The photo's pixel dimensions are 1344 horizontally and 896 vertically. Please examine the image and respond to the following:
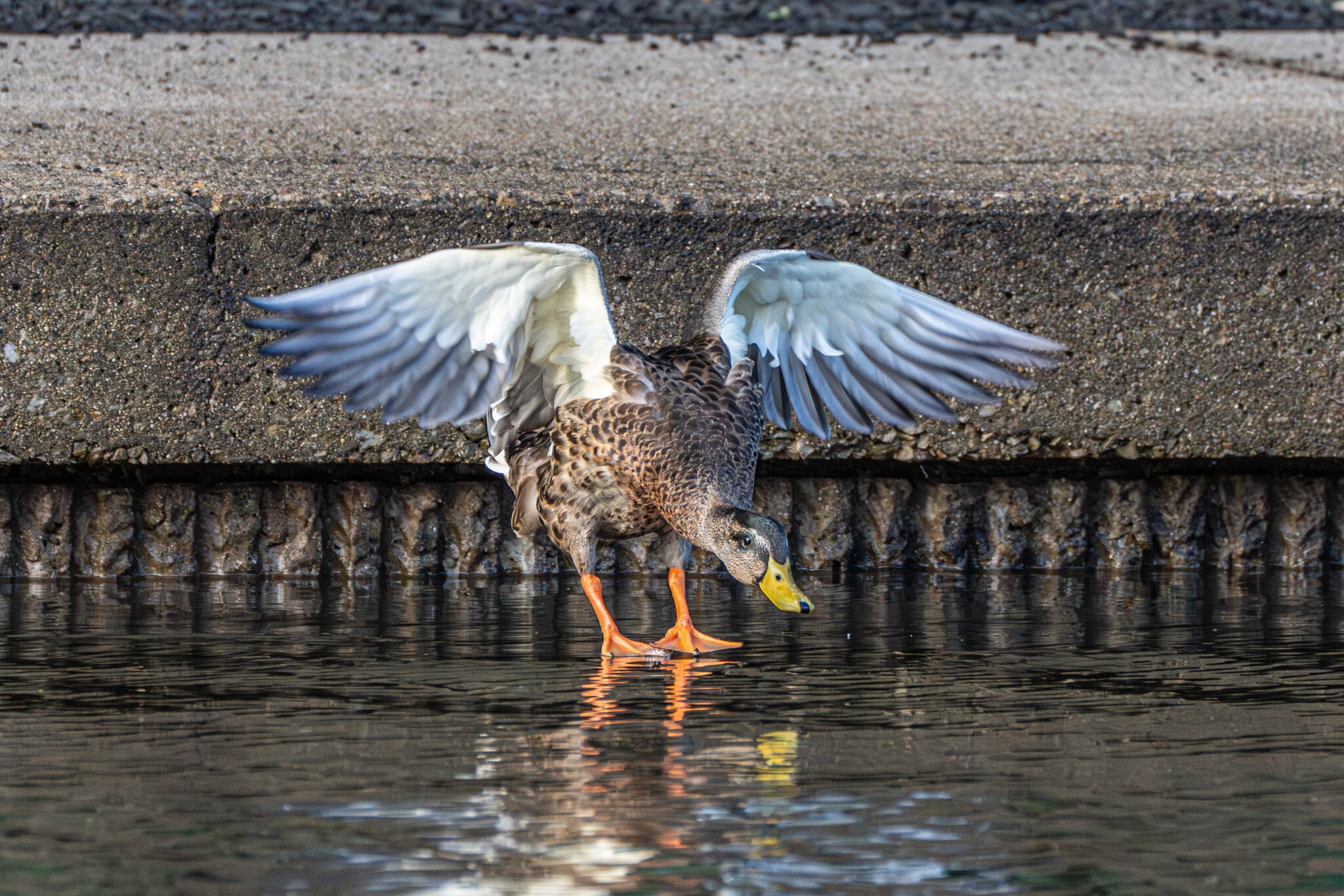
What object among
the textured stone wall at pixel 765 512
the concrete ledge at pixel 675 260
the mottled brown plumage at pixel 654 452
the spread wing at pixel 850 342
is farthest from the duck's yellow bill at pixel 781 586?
the textured stone wall at pixel 765 512

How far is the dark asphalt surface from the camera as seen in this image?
866cm

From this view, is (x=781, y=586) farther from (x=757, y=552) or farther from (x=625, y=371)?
(x=625, y=371)

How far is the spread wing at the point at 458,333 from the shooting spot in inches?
164

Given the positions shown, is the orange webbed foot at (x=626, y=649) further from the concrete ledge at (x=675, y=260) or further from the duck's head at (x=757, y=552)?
the concrete ledge at (x=675, y=260)

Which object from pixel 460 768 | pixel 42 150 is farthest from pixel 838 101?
pixel 460 768

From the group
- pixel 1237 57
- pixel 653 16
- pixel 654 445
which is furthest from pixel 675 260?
Answer: pixel 1237 57

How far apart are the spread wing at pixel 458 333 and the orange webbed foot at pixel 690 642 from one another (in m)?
0.62

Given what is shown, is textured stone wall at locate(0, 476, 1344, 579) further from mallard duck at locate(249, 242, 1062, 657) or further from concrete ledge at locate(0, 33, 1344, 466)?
mallard duck at locate(249, 242, 1062, 657)

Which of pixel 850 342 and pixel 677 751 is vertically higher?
pixel 850 342

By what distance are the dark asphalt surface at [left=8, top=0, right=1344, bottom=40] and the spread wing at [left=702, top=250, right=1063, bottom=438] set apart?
4.22m

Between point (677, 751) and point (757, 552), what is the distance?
107 cm

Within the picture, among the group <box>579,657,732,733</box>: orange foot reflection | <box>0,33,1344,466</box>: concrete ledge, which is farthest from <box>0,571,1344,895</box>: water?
<box>0,33,1344,466</box>: concrete ledge

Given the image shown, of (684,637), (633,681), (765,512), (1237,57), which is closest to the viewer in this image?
(633,681)

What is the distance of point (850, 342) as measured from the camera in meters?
4.82
